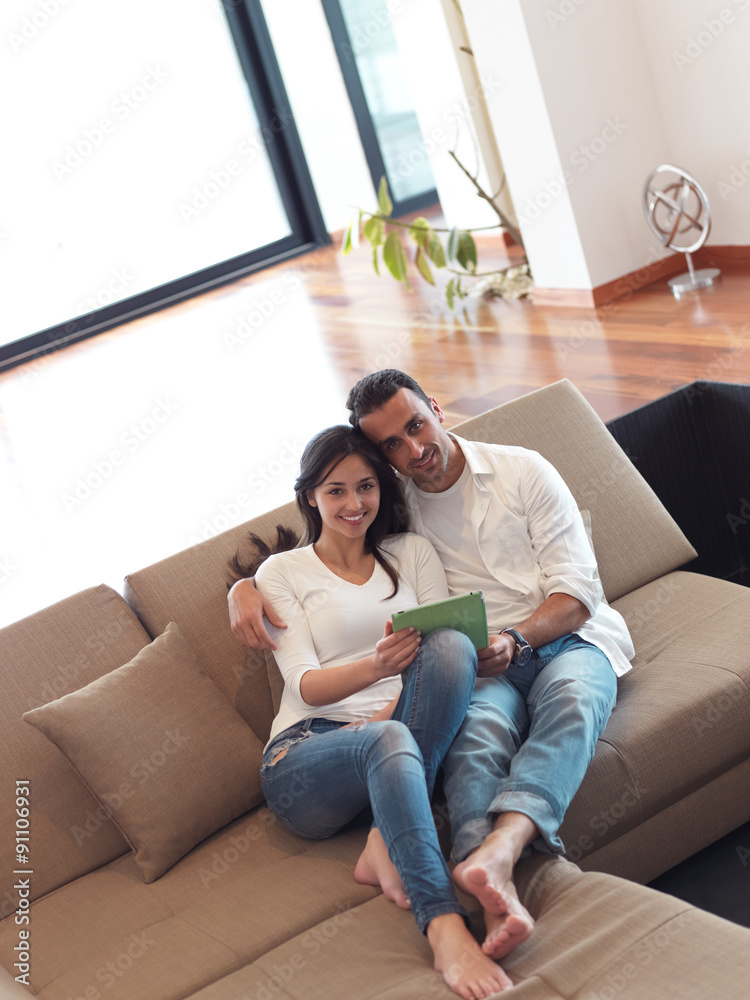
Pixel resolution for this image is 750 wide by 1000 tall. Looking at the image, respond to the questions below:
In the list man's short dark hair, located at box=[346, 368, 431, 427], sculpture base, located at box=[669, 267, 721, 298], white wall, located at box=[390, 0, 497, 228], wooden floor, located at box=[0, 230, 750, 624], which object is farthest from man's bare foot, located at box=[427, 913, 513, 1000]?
white wall, located at box=[390, 0, 497, 228]

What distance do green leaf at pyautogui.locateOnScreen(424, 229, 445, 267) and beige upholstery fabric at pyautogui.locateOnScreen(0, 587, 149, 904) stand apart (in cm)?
390

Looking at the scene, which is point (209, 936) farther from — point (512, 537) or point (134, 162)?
point (134, 162)

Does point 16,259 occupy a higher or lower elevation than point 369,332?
higher

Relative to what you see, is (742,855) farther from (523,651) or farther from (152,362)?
(152,362)

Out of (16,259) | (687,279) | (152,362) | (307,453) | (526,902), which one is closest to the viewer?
(526,902)

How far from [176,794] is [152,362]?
196 inches

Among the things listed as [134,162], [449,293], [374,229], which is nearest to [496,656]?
[449,293]

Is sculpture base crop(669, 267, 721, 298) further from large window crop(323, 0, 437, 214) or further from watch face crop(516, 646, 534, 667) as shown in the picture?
large window crop(323, 0, 437, 214)

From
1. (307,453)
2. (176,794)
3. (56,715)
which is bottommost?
(176,794)

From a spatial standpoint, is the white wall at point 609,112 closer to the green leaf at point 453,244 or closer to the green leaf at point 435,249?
the green leaf at point 453,244

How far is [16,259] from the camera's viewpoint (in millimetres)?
7848

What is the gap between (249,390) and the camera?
5.49 metres

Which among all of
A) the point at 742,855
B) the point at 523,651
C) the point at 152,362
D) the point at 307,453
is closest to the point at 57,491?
the point at 152,362

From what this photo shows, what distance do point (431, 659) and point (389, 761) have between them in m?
0.22
